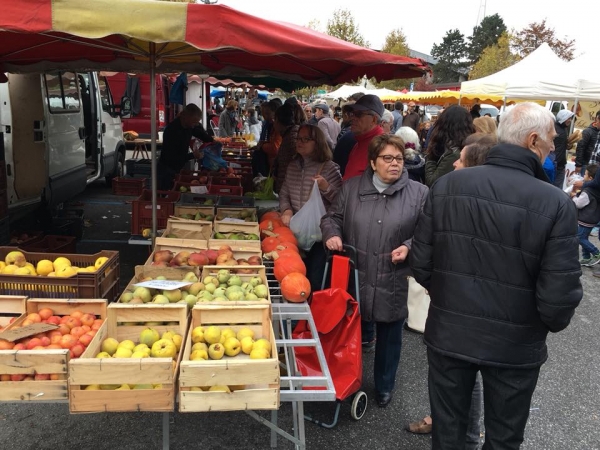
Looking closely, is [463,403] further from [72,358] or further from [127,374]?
[72,358]

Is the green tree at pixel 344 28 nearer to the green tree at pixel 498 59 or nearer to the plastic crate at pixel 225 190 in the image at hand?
the green tree at pixel 498 59

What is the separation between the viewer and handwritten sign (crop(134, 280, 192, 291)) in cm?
279

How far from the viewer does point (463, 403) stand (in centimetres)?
235

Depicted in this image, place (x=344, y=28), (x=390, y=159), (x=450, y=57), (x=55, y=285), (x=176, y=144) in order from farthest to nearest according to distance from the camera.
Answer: (x=450, y=57)
(x=344, y=28)
(x=176, y=144)
(x=390, y=159)
(x=55, y=285)

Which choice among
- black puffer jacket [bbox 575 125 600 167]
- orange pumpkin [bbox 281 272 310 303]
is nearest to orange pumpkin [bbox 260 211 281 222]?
orange pumpkin [bbox 281 272 310 303]

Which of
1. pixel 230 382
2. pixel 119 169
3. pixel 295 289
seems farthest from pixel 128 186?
pixel 230 382

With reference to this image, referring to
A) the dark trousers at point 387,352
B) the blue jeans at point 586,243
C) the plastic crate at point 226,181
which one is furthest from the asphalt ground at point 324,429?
the blue jeans at point 586,243

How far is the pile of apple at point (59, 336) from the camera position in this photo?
7.39 feet

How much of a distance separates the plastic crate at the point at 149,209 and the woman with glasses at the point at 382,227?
81.1 inches

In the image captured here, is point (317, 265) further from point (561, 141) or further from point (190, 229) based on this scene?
point (561, 141)

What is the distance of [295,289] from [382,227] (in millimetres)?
665

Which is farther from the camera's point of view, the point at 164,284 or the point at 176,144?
the point at 176,144

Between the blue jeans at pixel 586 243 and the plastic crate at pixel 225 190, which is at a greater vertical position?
the plastic crate at pixel 225 190

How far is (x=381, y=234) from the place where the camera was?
3.09 meters
